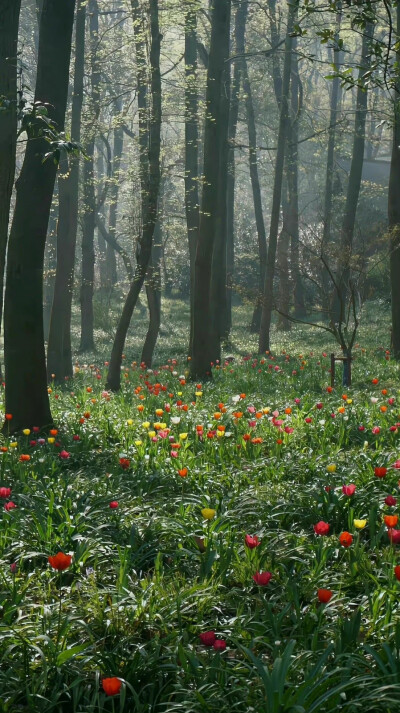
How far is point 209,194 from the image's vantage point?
51.9 feet

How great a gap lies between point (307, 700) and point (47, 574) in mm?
1849

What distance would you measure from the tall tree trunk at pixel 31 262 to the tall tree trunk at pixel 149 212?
491cm

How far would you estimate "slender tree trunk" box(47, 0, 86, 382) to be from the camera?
55.6ft

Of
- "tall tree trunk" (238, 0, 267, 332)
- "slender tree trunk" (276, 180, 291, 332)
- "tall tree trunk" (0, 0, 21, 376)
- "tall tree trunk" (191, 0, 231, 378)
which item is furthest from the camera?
"tall tree trunk" (238, 0, 267, 332)

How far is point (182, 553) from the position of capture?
4.67m

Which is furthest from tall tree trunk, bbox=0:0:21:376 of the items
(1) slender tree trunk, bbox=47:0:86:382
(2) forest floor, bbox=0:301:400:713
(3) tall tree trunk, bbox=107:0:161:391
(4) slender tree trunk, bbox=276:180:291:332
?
(4) slender tree trunk, bbox=276:180:291:332

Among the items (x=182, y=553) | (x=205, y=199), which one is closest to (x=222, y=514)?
(x=182, y=553)

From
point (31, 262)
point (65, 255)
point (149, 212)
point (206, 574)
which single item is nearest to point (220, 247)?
point (65, 255)

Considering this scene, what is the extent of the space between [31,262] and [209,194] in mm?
7106

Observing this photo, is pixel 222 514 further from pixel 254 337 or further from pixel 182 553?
pixel 254 337

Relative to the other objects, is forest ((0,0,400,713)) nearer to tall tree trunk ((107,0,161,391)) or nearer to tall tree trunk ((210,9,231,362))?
tall tree trunk ((107,0,161,391))

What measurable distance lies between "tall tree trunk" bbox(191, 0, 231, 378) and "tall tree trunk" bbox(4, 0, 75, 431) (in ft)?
21.1

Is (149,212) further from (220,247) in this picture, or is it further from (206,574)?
(206,574)

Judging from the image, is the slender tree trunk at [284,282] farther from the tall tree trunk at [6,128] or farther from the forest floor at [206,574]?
the forest floor at [206,574]
